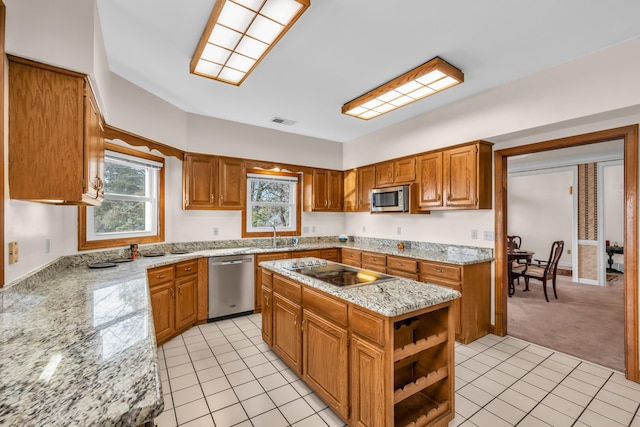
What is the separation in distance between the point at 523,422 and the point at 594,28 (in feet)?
Answer: 9.76

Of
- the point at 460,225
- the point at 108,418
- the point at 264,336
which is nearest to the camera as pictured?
the point at 108,418

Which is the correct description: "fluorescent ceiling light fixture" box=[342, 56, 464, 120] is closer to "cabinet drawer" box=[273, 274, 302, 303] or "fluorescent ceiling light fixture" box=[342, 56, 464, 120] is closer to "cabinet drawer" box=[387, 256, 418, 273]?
"cabinet drawer" box=[387, 256, 418, 273]

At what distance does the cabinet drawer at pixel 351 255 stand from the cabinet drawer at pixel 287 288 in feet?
6.57

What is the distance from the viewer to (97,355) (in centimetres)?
100

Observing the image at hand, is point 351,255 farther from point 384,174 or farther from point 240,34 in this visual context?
point 240,34

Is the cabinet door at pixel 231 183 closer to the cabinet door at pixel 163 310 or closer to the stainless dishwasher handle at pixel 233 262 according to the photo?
the stainless dishwasher handle at pixel 233 262

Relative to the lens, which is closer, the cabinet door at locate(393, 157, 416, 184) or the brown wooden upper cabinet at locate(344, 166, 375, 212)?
the cabinet door at locate(393, 157, 416, 184)

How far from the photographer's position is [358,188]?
5.08m

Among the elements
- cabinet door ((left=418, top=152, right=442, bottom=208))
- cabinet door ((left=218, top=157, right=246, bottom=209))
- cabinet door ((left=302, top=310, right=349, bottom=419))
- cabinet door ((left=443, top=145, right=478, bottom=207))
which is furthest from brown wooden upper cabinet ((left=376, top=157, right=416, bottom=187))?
cabinet door ((left=302, top=310, right=349, bottom=419))

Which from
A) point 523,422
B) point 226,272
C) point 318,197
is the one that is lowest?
point 523,422

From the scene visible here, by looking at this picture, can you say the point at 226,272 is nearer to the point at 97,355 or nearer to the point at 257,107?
the point at 257,107

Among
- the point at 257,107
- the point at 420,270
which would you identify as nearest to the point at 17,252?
the point at 257,107

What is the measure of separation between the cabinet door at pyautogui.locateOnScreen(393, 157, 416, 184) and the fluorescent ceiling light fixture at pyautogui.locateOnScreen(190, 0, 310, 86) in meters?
2.53

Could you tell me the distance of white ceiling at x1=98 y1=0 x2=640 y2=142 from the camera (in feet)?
6.50
